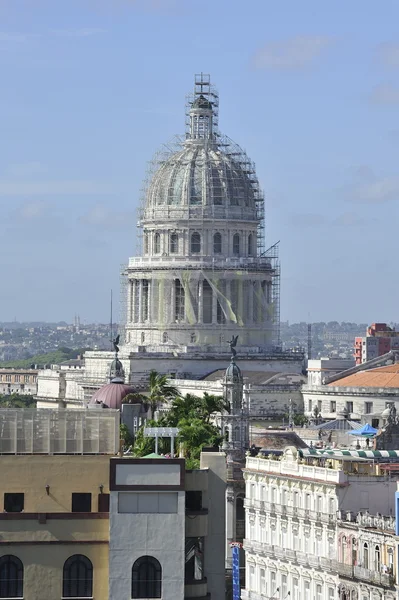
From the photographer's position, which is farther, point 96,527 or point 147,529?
point 96,527

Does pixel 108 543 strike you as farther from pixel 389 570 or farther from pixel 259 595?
pixel 259 595

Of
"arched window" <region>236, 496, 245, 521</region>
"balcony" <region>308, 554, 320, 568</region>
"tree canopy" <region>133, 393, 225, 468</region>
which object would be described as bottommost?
"balcony" <region>308, 554, 320, 568</region>

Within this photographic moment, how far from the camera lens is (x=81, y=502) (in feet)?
324

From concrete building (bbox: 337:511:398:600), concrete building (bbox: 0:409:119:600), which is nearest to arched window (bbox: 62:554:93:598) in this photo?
concrete building (bbox: 0:409:119:600)

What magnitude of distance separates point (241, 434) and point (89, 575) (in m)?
90.0

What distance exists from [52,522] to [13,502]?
169cm

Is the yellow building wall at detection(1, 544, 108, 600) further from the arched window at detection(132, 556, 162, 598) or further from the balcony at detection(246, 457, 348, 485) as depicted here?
the balcony at detection(246, 457, 348, 485)

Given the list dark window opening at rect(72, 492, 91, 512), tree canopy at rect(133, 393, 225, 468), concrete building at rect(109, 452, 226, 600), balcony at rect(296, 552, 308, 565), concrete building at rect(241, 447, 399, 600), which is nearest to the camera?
concrete building at rect(109, 452, 226, 600)

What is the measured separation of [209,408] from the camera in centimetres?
19912

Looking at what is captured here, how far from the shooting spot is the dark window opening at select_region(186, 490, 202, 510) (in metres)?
99.6

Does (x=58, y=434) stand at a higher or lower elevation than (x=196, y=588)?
higher

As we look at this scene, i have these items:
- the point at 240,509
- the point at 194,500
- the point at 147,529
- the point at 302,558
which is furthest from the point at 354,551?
the point at 147,529

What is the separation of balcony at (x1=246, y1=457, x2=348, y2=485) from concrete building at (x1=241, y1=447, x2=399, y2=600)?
0.05m

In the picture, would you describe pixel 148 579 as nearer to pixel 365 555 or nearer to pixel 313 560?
pixel 365 555
